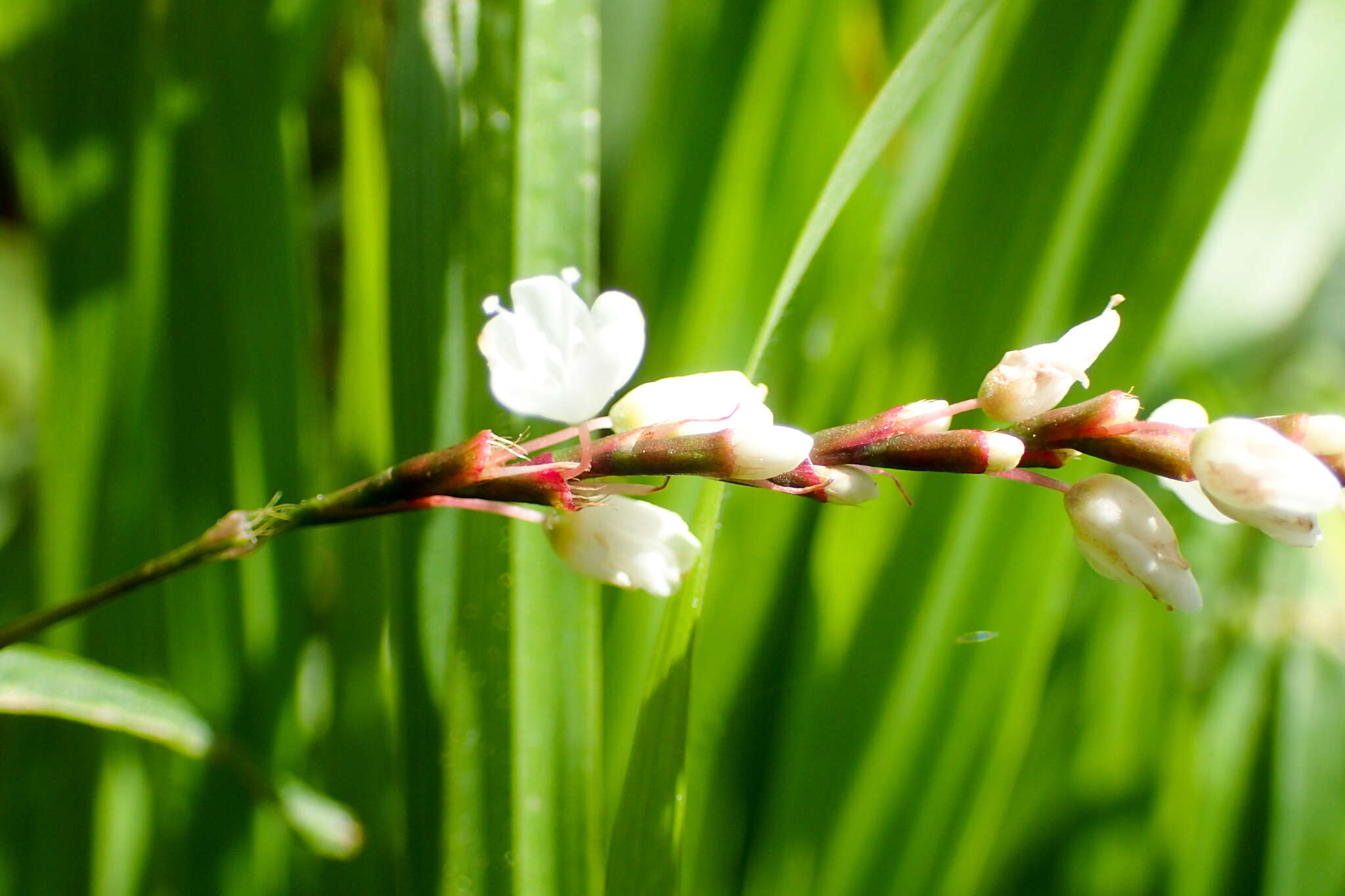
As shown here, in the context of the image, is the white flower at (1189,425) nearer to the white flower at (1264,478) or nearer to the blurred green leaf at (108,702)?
the white flower at (1264,478)

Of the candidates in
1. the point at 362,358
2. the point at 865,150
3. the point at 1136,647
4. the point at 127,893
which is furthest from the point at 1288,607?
the point at 127,893

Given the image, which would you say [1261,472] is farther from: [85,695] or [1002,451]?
[85,695]

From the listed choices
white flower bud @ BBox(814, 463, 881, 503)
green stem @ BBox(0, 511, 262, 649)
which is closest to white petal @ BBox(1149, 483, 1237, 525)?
white flower bud @ BBox(814, 463, 881, 503)

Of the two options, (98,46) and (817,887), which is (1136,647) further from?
(98,46)

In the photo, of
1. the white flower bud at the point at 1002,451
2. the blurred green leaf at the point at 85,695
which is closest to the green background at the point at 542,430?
the blurred green leaf at the point at 85,695

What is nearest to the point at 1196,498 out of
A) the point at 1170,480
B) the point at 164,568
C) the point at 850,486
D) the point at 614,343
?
the point at 1170,480

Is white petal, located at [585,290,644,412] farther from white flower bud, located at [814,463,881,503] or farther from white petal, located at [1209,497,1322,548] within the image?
white petal, located at [1209,497,1322,548]
